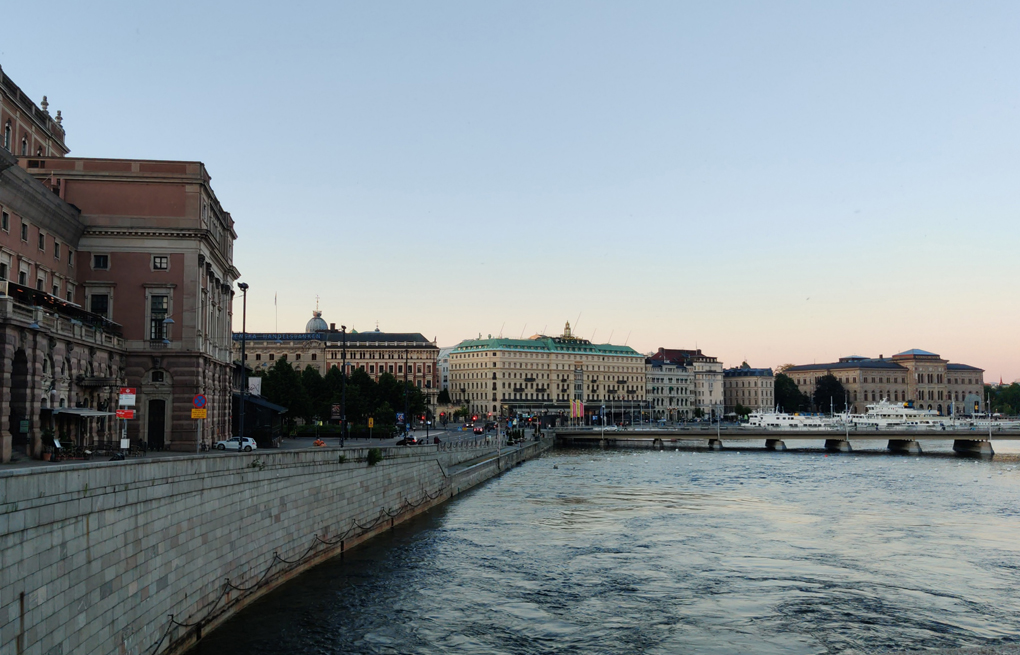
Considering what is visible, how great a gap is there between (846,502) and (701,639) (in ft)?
142

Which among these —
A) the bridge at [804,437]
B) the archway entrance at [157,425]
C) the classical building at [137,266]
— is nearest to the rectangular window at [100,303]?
the classical building at [137,266]

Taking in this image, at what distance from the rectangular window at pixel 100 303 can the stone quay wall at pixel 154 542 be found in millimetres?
29431

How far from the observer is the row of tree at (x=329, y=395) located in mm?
118688

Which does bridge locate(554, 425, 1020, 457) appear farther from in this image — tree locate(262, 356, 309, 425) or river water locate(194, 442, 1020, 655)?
river water locate(194, 442, 1020, 655)

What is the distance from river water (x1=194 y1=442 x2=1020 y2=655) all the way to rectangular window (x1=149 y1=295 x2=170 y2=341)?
78.7 feet

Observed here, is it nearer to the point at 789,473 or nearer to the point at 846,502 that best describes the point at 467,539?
the point at 846,502

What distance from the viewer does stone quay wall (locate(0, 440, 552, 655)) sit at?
17.0 m

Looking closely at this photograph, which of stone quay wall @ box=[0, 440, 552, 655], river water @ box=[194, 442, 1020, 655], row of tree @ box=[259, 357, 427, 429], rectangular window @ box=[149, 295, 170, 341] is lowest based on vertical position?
river water @ box=[194, 442, 1020, 655]

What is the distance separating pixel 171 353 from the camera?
206ft

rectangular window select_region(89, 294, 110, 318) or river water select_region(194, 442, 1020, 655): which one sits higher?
rectangular window select_region(89, 294, 110, 318)

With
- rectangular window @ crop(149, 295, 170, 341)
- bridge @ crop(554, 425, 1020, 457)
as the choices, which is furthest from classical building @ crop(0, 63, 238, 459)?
bridge @ crop(554, 425, 1020, 457)

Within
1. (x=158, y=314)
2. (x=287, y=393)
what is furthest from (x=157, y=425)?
(x=287, y=393)

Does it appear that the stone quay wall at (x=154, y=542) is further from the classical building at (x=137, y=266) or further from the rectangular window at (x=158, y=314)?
the rectangular window at (x=158, y=314)

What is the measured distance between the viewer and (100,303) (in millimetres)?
62594
